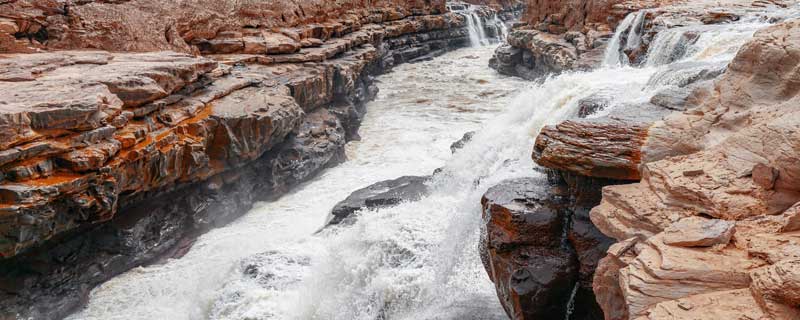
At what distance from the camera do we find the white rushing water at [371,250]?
307 inches

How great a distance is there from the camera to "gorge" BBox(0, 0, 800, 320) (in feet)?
15.6

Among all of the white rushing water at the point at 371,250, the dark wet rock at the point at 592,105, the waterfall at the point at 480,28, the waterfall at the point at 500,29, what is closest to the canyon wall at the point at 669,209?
the white rushing water at the point at 371,250

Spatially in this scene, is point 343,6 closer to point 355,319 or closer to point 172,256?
point 172,256

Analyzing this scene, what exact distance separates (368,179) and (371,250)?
513 cm

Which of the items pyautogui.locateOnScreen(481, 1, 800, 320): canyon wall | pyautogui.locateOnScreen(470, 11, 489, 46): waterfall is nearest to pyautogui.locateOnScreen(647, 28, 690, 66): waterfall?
pyautogui.locateOnScreen(481, 1, 800, 320): canyon wall

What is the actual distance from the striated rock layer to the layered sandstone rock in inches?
296

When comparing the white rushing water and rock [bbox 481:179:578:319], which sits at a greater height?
rock [bbox 481:179:578:319]

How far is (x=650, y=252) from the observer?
438 centimetres

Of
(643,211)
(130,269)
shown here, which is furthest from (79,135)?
(643,211)

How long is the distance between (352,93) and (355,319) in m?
12.2

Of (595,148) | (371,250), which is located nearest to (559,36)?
(371,250)

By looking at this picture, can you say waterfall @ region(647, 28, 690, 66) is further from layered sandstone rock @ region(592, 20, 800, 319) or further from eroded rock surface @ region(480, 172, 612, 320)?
eroded rock surface @ region(480, 172, 612, 320)

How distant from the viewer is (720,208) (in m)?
Result: 4.63

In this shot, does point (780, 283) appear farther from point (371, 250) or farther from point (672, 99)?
point (371, 250)
